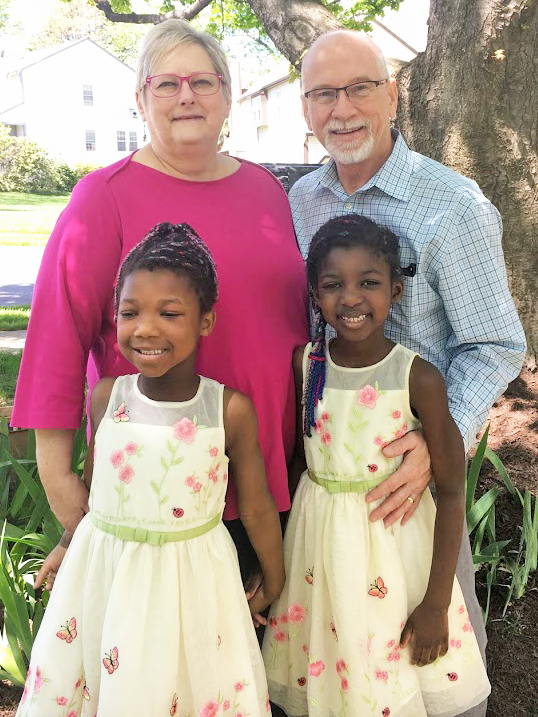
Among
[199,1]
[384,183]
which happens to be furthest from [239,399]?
[199,1]

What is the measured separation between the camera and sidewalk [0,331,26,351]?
683cm

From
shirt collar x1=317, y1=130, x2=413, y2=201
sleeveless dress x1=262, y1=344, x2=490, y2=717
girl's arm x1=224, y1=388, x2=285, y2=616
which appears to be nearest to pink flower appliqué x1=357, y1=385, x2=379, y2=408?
sleeveless dress x1=262, y1=344, x2=490, y2=717

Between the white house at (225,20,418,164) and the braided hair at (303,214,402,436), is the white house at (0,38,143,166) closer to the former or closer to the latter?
the white house at (225,20,418,164)

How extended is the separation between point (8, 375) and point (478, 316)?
15.3ft

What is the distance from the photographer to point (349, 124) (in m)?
2.21

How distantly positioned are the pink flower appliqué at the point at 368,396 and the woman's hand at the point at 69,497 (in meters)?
0.87

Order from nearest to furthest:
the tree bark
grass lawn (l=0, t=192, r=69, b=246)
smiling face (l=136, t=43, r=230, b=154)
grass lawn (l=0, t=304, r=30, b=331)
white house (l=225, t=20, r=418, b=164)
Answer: smiling face (l=136, t=43, r=230, b=154) < the tree bark < grass lawn (l=0, t=304, r=30, b=331) < grass lawn (l=0, t=192, r=69, b=246) < white house (l=225, t=20, r=418, b=164)

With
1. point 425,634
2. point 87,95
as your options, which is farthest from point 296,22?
point 87,95

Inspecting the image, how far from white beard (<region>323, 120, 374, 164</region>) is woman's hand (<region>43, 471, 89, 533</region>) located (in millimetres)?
1341

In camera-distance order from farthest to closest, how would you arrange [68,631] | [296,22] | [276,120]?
1. [276,120]
2. [296,22]
3. [68,631]

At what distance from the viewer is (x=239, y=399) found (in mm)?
1840

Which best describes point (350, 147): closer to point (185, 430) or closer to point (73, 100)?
point (185, 430)

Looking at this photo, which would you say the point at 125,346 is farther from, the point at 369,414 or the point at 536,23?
the point at 536,23

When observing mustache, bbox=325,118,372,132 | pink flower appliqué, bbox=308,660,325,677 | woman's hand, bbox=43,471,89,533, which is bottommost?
pink flower appliqué, bbox=308,660,325,677
